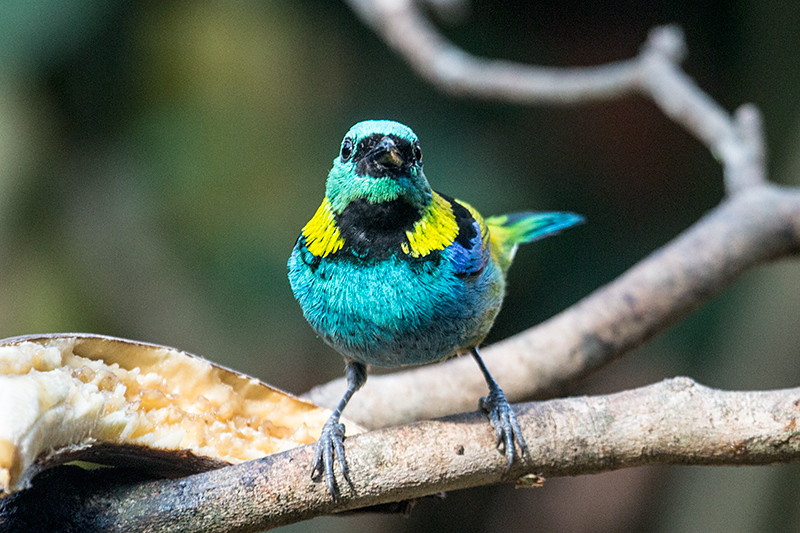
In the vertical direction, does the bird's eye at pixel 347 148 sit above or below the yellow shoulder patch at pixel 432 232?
above

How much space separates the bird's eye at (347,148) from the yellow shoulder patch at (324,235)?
0.15 meters

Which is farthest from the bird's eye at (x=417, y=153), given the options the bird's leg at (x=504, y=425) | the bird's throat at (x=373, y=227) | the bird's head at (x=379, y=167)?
the bird's leg at (x=504, y=425)

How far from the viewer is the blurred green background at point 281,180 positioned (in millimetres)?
4973

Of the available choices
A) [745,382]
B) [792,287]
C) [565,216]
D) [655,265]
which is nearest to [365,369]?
[565,216]

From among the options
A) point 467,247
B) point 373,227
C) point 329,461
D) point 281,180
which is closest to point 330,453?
point 329,461

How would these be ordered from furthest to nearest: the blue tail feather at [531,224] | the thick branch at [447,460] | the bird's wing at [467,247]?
the blue tail feather at [531,224] < the bird's wing at [467,247] < the thick branch at [447,460]

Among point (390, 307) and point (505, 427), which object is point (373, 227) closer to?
point (390, 307)

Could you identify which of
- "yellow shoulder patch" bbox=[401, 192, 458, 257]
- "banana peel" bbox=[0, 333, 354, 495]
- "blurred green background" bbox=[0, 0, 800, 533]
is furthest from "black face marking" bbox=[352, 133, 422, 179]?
"blurred green background" bbox=[0, 0, 800, 533]

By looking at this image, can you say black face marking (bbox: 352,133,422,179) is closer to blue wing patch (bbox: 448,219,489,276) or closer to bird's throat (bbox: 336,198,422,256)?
bird's throat (bbox: 336,198,422,256)

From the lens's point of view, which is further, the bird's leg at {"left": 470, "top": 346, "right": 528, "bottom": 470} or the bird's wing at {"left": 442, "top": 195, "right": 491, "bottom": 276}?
the bird's wing at {"left": 442, "top": 195, "right": 491, "bottom": 276}

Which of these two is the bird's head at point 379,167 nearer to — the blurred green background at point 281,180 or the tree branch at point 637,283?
the tree branch at point 637,283

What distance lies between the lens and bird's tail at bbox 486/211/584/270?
9.43 feet

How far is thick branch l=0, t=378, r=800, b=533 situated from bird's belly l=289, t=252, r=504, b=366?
0.80 feet

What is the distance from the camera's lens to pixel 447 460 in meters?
1.80
